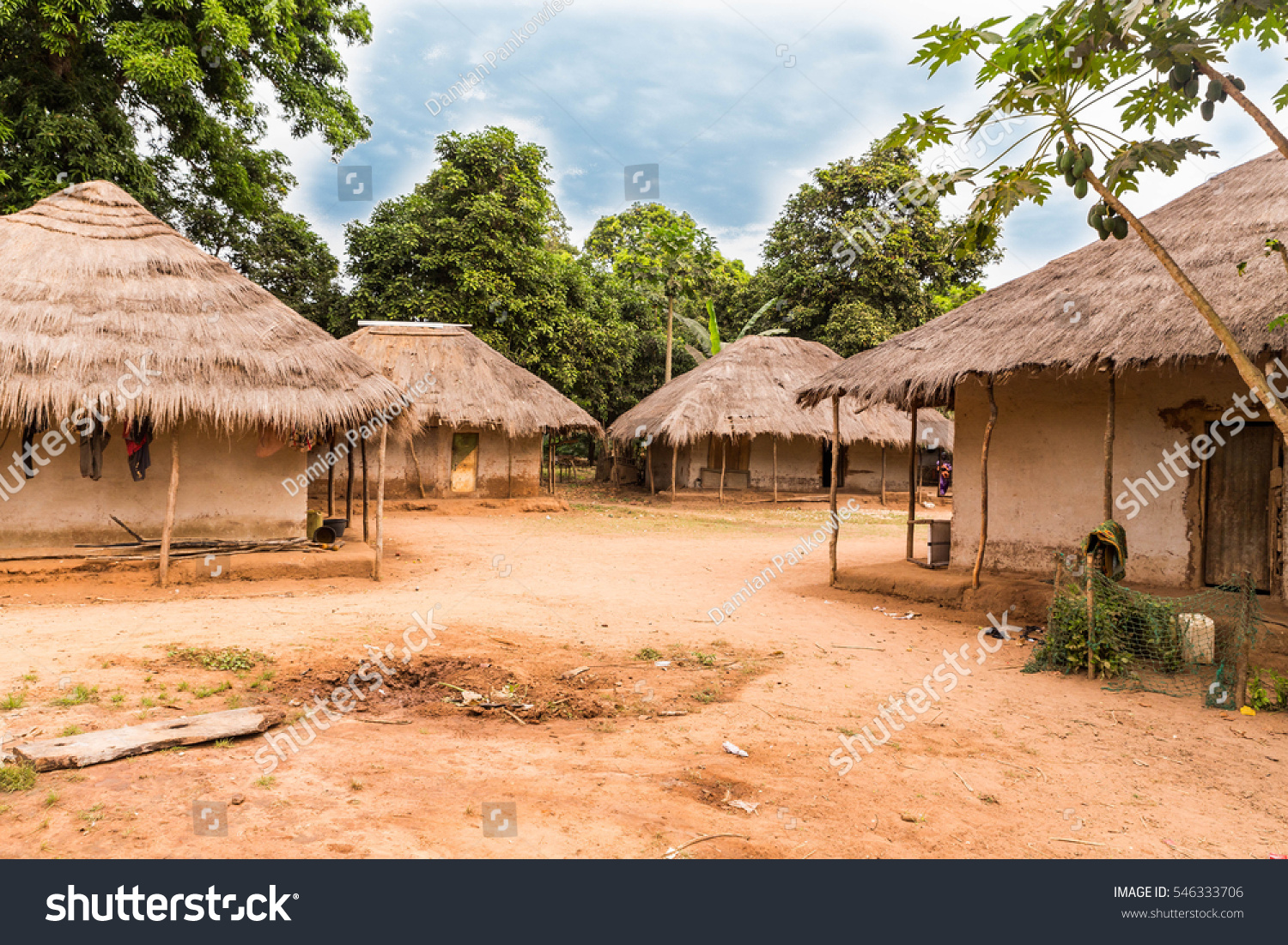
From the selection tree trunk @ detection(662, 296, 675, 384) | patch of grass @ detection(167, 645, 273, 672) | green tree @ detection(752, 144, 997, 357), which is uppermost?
green tree @ detection(752, 144, 997, 357)

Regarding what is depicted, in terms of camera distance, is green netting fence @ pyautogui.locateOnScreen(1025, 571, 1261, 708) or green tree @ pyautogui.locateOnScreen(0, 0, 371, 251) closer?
green netting fence @ pyautogui.locateOnScreen(1025, 571, 1261, 708)

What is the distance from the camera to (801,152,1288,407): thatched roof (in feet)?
21.9

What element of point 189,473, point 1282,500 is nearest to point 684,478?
point 189,473

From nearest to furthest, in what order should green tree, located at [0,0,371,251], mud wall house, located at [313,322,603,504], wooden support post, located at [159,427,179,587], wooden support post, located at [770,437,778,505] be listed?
wooden support post, located at [159,427,179,587]
green tree, located at [0,0,371,251]
mud wall house, located at [313,322,603,504]
wooden support post, located at [770,437,778,505]

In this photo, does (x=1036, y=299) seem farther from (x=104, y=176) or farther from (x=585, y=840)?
(x=104, y=176)

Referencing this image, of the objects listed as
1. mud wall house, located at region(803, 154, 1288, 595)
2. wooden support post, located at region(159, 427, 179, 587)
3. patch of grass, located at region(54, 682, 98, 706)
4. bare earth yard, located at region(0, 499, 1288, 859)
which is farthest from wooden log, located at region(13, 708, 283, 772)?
mud wall house, located at region(803, 154, 1288, 595)

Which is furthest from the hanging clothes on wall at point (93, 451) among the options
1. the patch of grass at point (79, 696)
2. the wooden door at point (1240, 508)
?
the wooden door at point (1240, 508)

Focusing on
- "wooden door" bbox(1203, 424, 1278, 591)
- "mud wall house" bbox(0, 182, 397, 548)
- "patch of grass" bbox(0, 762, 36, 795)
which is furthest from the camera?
"mud wall house" bbox(0, 182, 397, 548)

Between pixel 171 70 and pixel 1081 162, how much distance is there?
14.7m

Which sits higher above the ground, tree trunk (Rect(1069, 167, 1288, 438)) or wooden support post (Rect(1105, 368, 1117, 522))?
tree trunk (Rect(1069, 167, 1288, 438))

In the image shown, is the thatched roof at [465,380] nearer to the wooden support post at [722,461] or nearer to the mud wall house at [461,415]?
the mud wall house at [461,415]

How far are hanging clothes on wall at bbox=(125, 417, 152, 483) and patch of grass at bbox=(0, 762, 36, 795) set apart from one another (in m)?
6.48

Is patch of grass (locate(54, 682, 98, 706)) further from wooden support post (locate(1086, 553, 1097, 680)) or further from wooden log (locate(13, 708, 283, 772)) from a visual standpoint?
wooden support post (locate(1086, 553, 1097, 680))

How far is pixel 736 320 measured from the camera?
2977 cm
